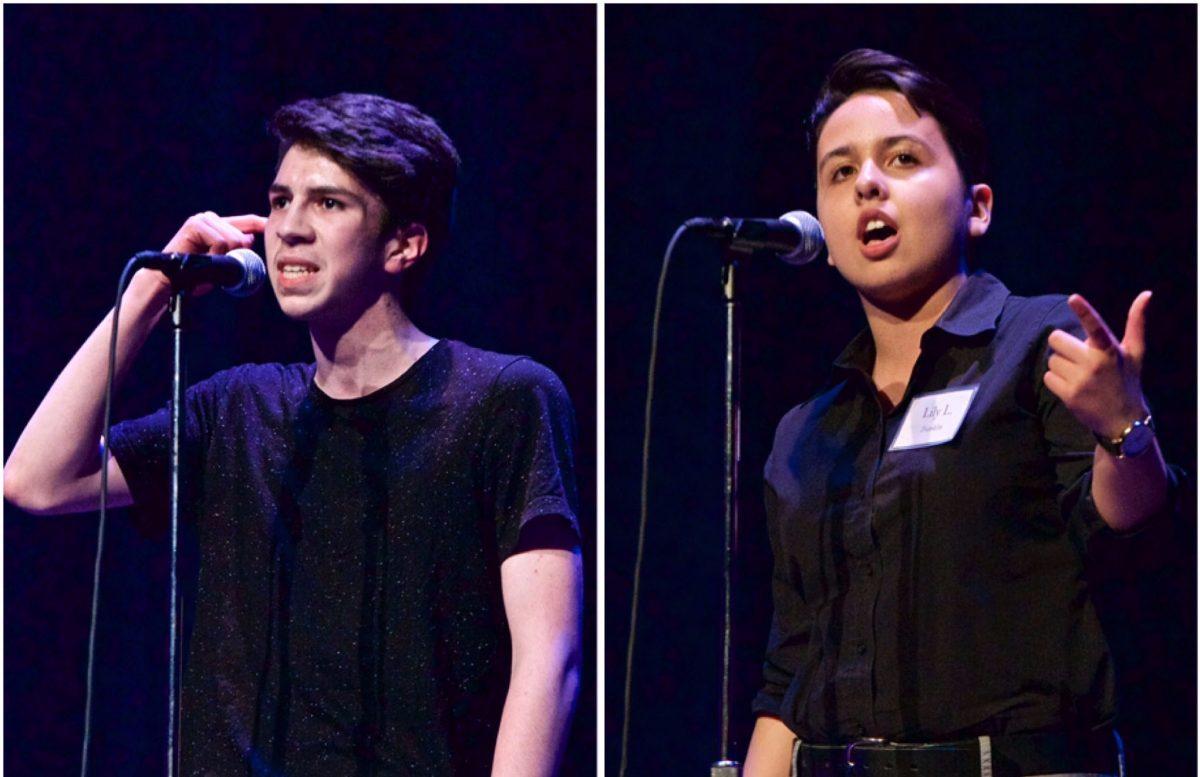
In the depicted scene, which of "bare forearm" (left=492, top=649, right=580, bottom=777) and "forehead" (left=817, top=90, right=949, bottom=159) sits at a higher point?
"forehead" (left=817, top=90, right=949, bottom=159)

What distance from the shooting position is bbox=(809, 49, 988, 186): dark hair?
2078 mm

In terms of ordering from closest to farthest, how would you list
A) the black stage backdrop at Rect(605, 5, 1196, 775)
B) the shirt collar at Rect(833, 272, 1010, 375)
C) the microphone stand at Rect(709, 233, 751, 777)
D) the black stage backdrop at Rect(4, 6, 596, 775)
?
the microphone stand at Rect(709, 233, 751, 777) < the shirt collar at Rect(833, 272, 1010, 375) < the black stage backdrop at Rect(605, 5, 1196, 775) < the black stage backdrop at Rect(4, 6, 596, 775)

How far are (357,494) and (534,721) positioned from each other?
1.53 feet

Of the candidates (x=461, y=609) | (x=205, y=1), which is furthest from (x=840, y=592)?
(x=205, y=1)

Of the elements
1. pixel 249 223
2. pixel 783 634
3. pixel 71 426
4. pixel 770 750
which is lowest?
pixel 770 750

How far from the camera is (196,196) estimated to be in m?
3.25

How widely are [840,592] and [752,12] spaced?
176 centimetres

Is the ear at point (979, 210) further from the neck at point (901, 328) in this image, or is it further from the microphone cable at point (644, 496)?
the microphone cable at point (644, 496)

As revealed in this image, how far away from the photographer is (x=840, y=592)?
1.97 m

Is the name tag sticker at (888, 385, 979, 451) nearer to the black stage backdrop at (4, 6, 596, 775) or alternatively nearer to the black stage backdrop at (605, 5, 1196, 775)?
the black stage backdrop at (605, 5, 1196, 775)

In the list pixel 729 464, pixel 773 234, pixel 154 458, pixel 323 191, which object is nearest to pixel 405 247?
pixel 323 191

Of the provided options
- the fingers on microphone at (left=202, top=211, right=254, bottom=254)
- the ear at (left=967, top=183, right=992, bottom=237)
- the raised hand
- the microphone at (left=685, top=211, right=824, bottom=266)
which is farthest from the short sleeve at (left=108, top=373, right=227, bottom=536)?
the raised hand

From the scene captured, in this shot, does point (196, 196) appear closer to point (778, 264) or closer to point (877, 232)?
point (778, 264)

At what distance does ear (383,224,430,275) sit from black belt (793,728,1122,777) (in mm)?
1148
